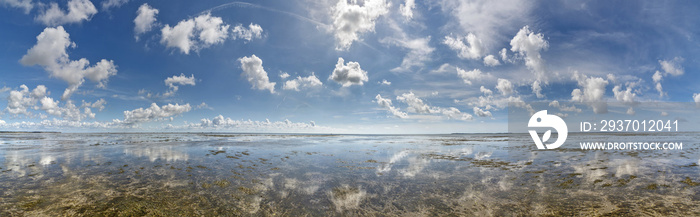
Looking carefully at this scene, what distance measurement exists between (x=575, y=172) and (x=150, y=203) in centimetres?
2053

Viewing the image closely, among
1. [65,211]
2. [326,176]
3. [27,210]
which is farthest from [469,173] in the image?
[27,210]

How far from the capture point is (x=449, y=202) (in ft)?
29.1

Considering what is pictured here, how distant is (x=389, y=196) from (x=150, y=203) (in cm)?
852

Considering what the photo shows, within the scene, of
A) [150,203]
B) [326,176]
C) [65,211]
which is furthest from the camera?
[326,176]

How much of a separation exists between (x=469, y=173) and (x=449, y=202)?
6696mm

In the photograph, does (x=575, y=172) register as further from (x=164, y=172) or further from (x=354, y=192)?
(x=164, y=172)

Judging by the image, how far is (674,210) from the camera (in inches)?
306

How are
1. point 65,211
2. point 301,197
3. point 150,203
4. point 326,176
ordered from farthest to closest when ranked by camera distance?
point 326,176
point 301,197
point 150,203
point 65,211

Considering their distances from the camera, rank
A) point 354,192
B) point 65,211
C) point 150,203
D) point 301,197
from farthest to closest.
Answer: point 354,192 → point 301,197 → point 150,203 → point 65,211

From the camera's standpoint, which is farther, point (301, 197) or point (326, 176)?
point (326, 176)

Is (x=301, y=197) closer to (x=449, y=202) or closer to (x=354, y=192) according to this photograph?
(x=354, y=192)

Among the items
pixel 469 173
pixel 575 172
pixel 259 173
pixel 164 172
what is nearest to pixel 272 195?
pixel 259 173

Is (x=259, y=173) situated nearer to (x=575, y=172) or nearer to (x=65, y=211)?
(x=65, y=211)

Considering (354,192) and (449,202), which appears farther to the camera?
(354,192)
